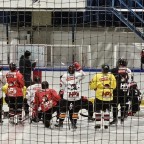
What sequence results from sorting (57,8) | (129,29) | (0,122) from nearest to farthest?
1. (0,122)
2. (57,8)
3. (129,29)

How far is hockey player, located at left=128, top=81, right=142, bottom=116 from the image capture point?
1059 centimetres

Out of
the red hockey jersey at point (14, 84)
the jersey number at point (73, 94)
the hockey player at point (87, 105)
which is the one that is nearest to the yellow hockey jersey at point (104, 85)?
the jersey number at point (73, 94)

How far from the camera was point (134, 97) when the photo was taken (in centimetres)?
1071

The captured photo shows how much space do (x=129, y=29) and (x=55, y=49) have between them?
276 cm

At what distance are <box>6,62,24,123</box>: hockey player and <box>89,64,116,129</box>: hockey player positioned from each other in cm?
144

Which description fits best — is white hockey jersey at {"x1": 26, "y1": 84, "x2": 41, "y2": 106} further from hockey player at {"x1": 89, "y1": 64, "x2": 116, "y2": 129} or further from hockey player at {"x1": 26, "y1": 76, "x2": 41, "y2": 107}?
hockey player at {"x1": 89, "y1": 64, "x2": 116, "y2": 129}

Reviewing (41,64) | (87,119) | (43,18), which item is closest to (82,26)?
(43,18)

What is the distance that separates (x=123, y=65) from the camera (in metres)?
10.1

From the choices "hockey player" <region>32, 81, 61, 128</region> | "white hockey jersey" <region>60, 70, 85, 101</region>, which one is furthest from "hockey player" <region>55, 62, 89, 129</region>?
"hockey player" <region>32, 81, 61, 128</region>

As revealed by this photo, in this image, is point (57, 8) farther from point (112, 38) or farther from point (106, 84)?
point (106, 84)

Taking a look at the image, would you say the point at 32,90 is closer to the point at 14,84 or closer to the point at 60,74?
the point at 14,84

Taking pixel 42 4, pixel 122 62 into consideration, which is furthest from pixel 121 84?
pixel 42 4

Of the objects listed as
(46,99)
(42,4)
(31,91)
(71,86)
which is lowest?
(46,99)

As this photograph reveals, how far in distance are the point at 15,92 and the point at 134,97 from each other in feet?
8.10
